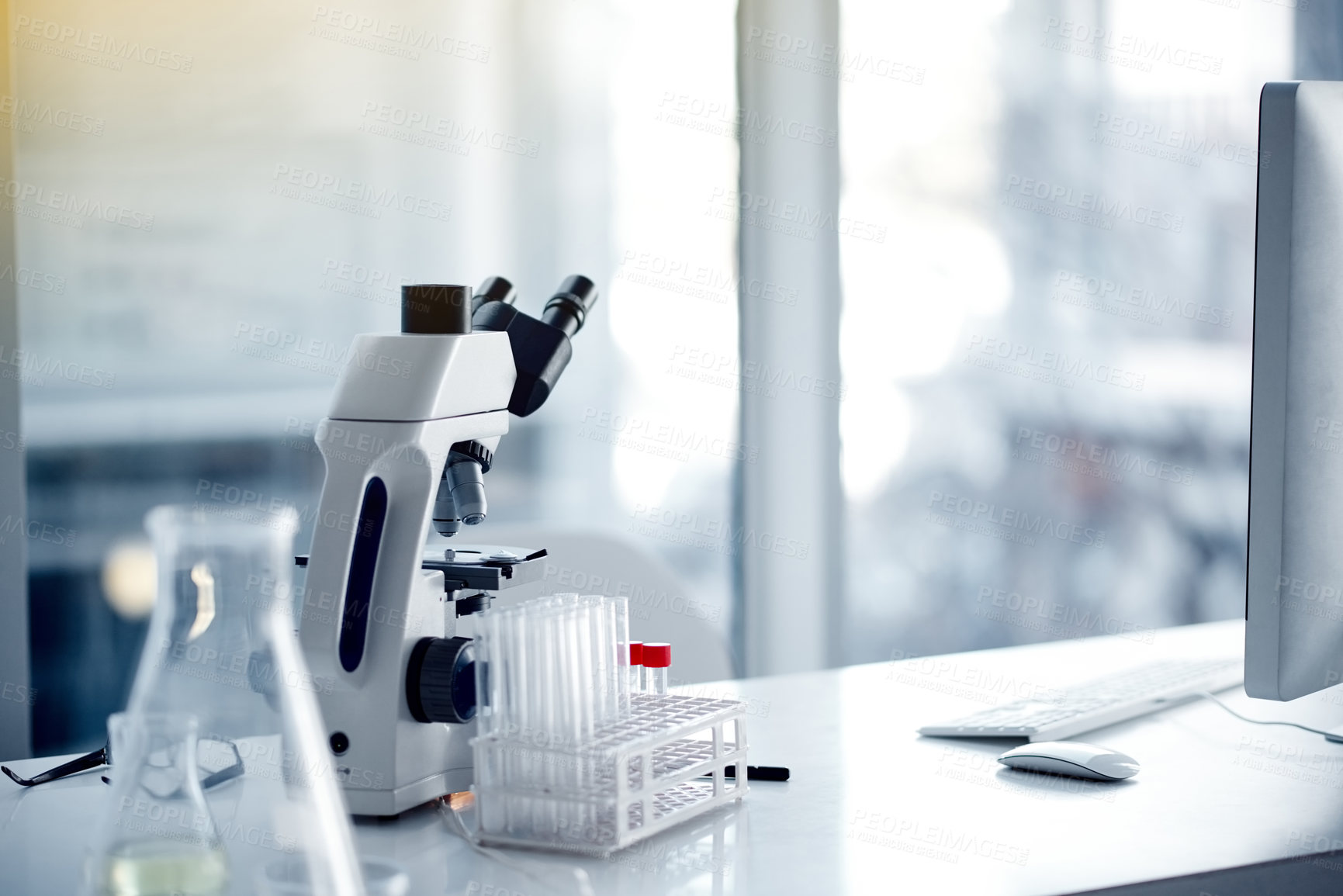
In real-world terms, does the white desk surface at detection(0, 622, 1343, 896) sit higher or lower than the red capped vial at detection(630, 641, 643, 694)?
lower

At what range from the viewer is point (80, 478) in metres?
1.93

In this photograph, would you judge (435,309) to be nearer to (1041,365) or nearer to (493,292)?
(493,292)

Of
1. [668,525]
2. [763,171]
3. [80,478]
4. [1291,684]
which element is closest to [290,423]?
[80,478]

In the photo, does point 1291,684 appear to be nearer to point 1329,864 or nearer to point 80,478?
point 1329,864

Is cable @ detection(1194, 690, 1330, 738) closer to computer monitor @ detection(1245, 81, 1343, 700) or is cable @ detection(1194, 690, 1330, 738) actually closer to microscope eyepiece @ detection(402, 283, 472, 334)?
computer monitor @ detection(1245, 81, 1343, 700)

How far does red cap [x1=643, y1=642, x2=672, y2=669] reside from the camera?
3.33 feet

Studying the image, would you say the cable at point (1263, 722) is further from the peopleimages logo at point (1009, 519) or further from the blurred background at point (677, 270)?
the peopleimages logo at point (1009, 519)

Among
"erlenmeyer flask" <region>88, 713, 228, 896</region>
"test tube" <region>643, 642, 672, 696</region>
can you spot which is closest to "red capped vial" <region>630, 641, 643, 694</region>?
"test tube" <region>643, 642, 672, 696</region>

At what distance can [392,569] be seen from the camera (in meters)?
0.95

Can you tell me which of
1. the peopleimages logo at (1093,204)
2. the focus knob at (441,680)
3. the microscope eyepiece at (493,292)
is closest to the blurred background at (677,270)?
the peopleimages logo at (1093,204)

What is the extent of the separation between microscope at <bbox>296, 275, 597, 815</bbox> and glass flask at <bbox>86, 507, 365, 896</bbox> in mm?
266

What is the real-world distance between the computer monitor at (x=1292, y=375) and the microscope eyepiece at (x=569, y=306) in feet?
1.78

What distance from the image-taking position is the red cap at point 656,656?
3.33 ft

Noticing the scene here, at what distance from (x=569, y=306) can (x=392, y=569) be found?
288mm
